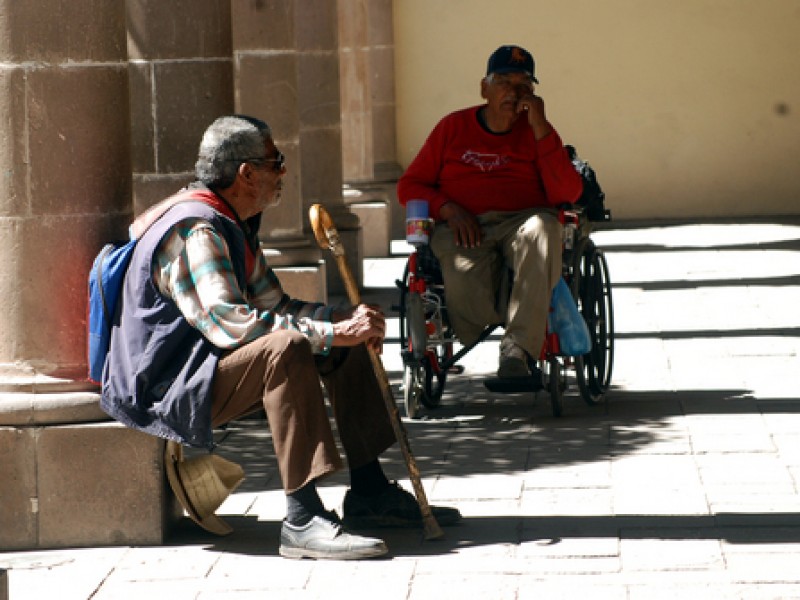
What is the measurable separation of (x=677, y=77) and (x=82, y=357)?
14643mm

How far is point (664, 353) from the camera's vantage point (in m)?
10.5

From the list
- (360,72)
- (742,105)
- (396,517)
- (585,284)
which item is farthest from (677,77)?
(396,517)

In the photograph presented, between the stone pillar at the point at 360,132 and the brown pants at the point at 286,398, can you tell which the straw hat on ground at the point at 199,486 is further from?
the stone pillar at the point at 360,132

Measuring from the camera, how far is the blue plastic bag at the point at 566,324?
8367 mm

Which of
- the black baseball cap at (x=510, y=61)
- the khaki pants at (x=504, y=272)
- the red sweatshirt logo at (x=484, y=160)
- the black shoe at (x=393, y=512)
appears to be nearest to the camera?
the black shoe at (x=393, y=512)

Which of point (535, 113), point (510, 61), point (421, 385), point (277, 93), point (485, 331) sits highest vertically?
point (510, 61)

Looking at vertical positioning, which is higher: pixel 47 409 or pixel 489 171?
pixel 489 171

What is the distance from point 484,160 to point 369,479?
2676 mm

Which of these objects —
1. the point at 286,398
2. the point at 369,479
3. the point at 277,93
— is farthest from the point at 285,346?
the point at 277,93

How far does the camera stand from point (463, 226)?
27.5 ft

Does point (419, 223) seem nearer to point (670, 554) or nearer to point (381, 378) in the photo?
point (381, 378)

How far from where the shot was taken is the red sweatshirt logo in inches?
339

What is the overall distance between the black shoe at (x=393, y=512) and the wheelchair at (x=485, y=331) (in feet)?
7.06

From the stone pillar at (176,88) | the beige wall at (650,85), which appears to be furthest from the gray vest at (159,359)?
the beige wall at (650,85)
